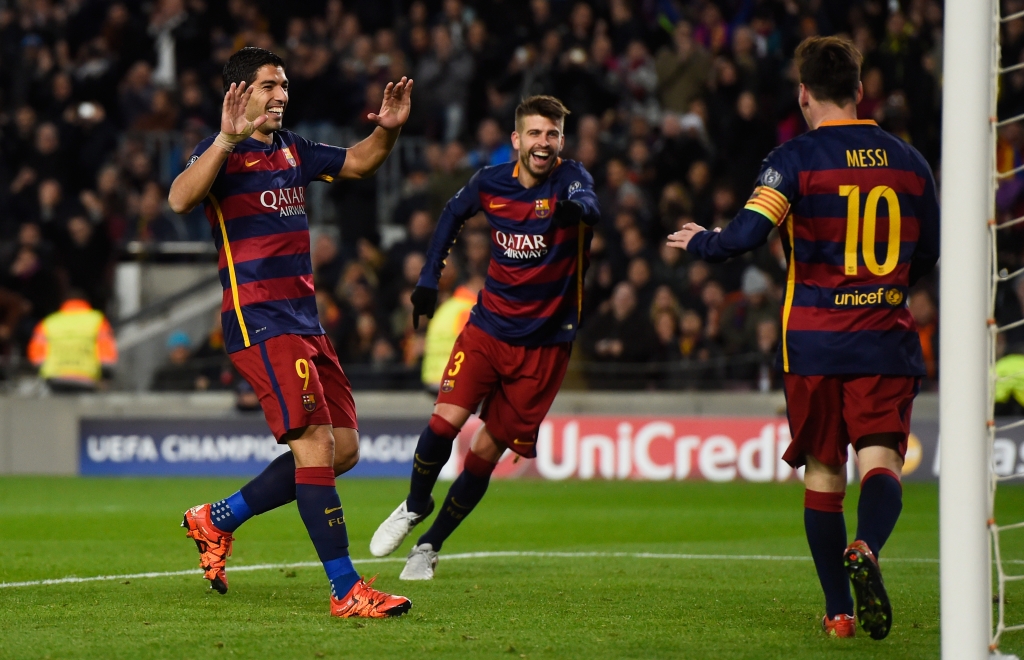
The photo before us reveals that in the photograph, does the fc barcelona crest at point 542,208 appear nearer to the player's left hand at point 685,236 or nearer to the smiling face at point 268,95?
the smiling face at point 268,95

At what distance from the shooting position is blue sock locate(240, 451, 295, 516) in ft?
20.5

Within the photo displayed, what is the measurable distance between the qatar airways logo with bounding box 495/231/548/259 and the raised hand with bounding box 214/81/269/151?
2.00m

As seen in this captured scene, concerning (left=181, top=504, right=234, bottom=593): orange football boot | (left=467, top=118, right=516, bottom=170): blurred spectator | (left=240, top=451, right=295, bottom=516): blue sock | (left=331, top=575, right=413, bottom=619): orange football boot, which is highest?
(left=467, top=118, right=516, bottom=170): blurred spectator

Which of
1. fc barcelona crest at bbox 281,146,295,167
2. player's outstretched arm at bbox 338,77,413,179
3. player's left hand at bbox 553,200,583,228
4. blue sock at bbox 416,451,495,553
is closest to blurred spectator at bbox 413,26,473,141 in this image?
blue sock at bbox 416,451,495,553

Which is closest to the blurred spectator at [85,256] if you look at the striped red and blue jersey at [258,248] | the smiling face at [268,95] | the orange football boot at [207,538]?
the orange football boot at [207,538]

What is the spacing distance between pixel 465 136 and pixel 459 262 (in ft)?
9.17

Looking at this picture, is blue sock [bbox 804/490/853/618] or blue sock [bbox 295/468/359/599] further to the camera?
blue sock [bbox 295/468/359/599]

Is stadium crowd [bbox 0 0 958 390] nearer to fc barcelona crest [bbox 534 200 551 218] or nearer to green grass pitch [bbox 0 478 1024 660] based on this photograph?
green grass pitch [bbox 0 478 1024 660]

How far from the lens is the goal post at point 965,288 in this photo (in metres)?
4.30

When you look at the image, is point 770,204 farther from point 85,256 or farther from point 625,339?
point 85,256

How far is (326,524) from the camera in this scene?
5.67m

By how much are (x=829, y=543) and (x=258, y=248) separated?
2467 millimetres

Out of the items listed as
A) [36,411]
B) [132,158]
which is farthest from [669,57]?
[36,411]

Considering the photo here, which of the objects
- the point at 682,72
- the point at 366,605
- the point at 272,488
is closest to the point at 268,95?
the point at 272,488
